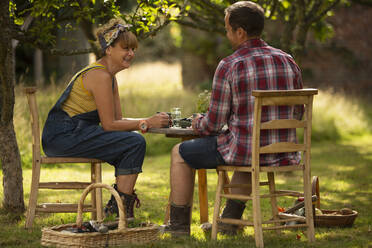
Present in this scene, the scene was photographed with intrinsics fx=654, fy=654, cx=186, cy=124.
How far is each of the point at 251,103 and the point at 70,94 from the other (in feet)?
4.88

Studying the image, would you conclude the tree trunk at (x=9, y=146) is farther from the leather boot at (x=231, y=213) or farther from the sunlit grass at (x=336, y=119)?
the sunlit grass at (x=336, y=119)

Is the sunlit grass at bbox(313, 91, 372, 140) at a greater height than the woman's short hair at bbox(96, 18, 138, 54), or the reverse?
the woman's short hair at bbox(96, 18, 138, 54)

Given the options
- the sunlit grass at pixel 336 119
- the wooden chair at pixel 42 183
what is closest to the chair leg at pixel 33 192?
the wooden chair at pixel 42 183

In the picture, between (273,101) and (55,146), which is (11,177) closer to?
(55,146)

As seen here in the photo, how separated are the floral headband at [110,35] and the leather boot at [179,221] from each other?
1330mm

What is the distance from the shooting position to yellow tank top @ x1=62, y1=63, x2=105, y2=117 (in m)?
5.04

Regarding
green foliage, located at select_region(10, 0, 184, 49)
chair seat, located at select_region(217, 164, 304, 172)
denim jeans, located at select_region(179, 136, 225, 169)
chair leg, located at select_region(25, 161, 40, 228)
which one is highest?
green foliage, located at select_region(10, 0, 184, 49)

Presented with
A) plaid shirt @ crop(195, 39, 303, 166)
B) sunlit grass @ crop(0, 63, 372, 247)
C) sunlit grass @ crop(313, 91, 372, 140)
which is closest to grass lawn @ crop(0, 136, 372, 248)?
sunlit grass @ crop(0, 63, 372, 247)

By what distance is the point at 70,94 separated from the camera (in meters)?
5.11

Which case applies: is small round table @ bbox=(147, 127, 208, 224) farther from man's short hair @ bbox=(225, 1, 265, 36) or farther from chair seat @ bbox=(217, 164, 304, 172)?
man's short hair @ bbox=(225, 1, 265, 36)

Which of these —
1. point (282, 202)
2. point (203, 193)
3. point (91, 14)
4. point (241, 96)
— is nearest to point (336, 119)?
point (282, 202)

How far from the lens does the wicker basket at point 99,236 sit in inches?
169

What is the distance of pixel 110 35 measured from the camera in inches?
197

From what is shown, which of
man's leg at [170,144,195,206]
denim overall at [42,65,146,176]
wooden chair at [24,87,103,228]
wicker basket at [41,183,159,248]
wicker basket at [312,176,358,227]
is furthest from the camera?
wicker basket at [312,176,358,227]
